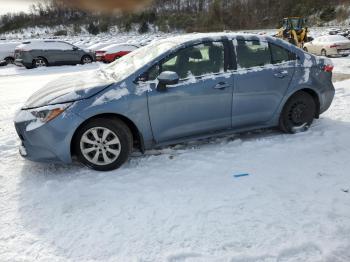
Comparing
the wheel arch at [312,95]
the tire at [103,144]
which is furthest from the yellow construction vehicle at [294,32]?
the tire at [103,144]

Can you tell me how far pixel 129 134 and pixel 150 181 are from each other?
2.11ft

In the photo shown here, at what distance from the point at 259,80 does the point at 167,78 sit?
136 cm

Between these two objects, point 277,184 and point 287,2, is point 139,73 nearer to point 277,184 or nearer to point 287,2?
point 277,184

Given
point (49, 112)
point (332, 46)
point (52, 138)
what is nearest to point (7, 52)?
point (332, 46)

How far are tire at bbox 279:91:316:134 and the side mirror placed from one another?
5.98 ft

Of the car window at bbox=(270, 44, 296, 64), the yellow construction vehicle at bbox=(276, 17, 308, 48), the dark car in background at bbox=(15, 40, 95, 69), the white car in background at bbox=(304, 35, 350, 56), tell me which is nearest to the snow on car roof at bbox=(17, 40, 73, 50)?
the dark car in background at bbox=(15, 40, 95, 69)

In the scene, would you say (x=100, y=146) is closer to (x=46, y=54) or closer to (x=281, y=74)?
(x=281, y=74)

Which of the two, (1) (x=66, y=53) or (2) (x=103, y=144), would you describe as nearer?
(2) (x=103, y=144)

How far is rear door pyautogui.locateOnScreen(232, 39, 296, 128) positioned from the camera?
4.73 meters

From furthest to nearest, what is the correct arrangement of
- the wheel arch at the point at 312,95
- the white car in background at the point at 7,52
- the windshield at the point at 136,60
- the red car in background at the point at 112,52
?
the white car in background at the point at 7,52, the red car in background at the point at 112,52, the wheel arch at the point at 312,95, the windshield at the point at 136,60

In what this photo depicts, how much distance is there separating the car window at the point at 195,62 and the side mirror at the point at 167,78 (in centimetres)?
14

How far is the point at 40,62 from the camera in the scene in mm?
18250

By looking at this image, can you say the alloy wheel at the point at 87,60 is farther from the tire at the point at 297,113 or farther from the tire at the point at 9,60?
the tire at the point at 297,113

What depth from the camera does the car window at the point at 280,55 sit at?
4.98 metres
